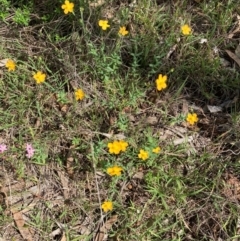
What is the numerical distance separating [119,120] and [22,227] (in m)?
0.84

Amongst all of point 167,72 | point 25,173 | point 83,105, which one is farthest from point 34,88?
point 167,72

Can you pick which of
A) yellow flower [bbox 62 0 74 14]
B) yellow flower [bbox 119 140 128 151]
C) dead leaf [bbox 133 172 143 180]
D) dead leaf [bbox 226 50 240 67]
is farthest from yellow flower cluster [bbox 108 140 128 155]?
dead leaf [bbox 226 50 240 67]

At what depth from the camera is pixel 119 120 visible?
2949 mm

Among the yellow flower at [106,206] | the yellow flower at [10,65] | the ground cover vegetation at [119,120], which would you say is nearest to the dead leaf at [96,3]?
the ground cover vegetation at [119,120]

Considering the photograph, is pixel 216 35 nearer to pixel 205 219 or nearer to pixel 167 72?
pixel 167 72

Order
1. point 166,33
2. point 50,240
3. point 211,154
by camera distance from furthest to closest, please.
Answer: point 166,33, point 211,154, point 50,240

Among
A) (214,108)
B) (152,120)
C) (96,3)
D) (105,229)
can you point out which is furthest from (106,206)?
(96,3)

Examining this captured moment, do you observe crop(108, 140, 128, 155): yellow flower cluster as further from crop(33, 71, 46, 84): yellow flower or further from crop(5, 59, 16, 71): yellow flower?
crop(5, 59, 16, 71): yellow flower

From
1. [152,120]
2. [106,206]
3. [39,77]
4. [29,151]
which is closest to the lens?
[106,206]

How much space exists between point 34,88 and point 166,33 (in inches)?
37.7

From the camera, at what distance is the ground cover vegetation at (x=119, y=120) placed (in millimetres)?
2795

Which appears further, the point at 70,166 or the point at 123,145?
the point at 70,166

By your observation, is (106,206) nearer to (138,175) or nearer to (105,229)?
(105,229)

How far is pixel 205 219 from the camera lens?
9.27 feet
